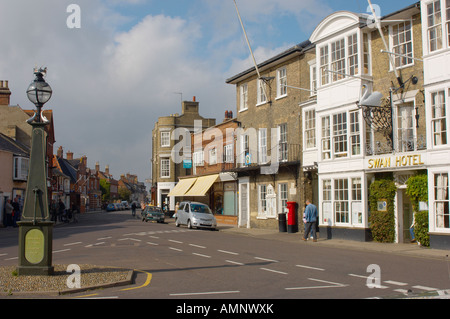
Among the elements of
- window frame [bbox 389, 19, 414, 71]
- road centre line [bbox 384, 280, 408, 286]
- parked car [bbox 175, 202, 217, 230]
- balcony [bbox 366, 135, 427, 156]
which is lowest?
road centre line [bbox 384, 280, 408, 286]

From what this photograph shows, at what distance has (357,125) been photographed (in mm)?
20594

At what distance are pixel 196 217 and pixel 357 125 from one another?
41.9 ft

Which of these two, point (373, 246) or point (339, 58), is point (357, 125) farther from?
point (373, 246)

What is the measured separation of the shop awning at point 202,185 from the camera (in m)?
36.8

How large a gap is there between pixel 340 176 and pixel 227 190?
15516mm

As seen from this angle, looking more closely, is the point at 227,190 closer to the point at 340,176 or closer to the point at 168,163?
the point at 340,176

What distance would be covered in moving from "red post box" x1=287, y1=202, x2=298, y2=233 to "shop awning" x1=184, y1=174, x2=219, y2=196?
39.6ft

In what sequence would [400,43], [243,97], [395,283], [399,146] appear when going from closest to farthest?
1. [395,283]
2. [399,146]
3. [400,43]
4. [243,97]

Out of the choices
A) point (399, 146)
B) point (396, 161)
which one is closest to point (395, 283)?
point (396, 161)

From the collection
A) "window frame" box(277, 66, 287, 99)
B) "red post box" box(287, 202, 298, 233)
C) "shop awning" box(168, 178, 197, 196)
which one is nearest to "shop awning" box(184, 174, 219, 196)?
"shop awning" box(168, 178, 197, 196)

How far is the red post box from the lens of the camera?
83.2 ft

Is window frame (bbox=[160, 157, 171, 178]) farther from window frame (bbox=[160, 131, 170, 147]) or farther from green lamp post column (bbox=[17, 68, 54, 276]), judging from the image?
green lamp post column (bbox=[17, 68, 54, 276])

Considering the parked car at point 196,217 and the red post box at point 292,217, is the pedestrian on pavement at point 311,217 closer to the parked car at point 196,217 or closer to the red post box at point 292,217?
the red post box at point 292,217

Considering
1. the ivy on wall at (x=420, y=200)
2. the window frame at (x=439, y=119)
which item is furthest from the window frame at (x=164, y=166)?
the window frame at (x=439, y=119)
